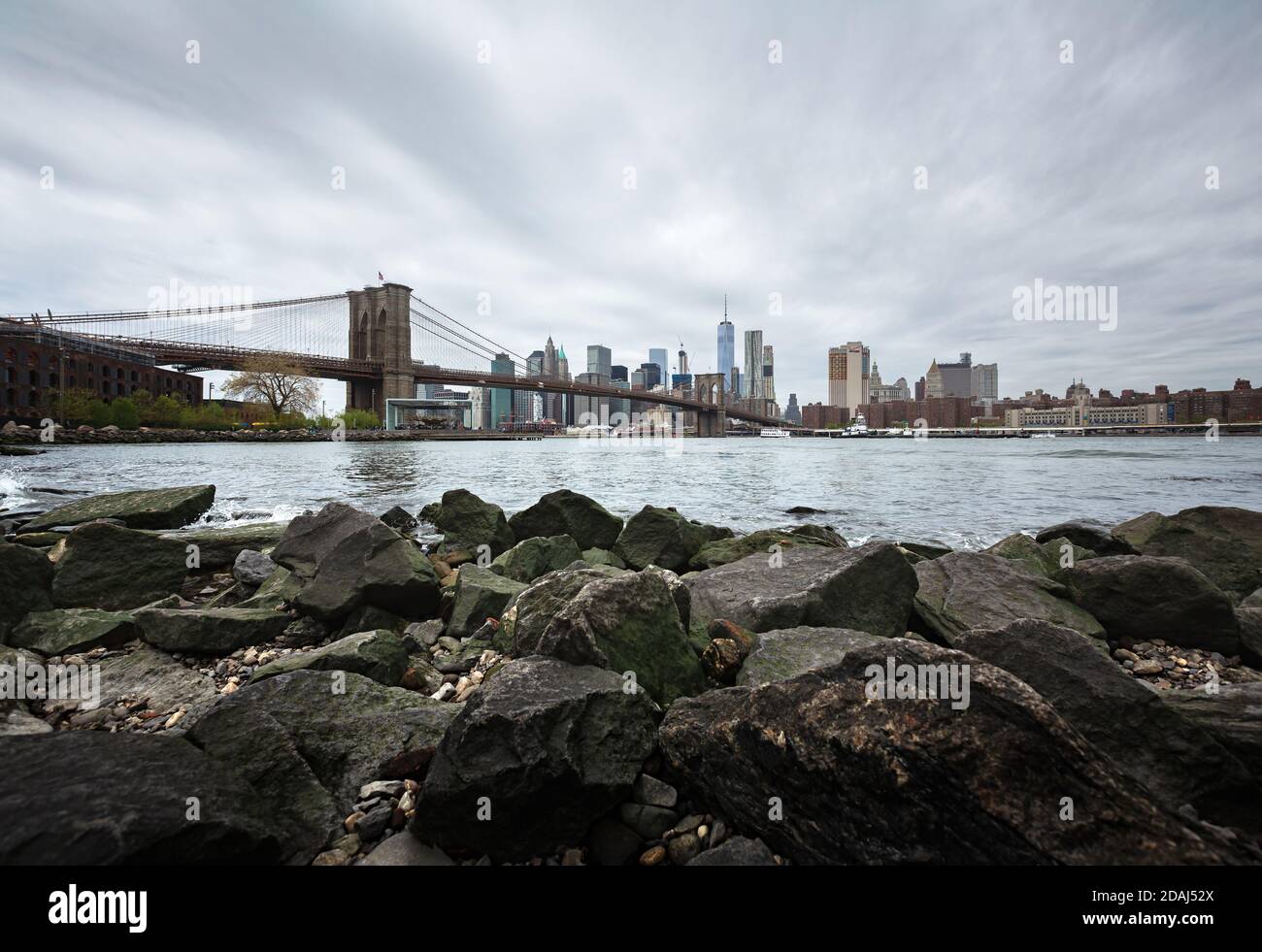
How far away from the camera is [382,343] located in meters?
71.4

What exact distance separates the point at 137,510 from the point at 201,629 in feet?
26.0

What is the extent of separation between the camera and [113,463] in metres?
28.3

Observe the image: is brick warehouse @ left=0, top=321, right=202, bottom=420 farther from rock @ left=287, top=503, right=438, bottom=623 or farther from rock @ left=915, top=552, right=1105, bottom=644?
rock @ left=915, top=552, right=1105, bottom=644

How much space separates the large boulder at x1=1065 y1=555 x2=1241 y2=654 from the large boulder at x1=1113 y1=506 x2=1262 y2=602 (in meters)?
2.79

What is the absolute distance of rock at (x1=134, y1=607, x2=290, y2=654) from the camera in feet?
15.1

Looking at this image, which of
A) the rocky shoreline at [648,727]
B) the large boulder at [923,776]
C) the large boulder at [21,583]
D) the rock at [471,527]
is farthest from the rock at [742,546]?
the large boulder at [21,583]

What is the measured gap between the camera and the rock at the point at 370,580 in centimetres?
548

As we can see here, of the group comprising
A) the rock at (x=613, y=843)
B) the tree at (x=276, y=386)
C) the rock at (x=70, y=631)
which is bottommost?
the rock at (x=613, y=843)

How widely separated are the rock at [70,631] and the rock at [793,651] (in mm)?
5176

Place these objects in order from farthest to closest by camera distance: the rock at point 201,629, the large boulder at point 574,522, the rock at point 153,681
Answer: the large boulder at point 574,522, the rock at point 201,629, the rock at point 153,681

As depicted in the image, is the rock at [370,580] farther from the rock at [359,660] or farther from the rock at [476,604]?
the rock at [359,660]

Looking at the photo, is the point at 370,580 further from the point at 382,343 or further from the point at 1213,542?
→ the point at 382,343
